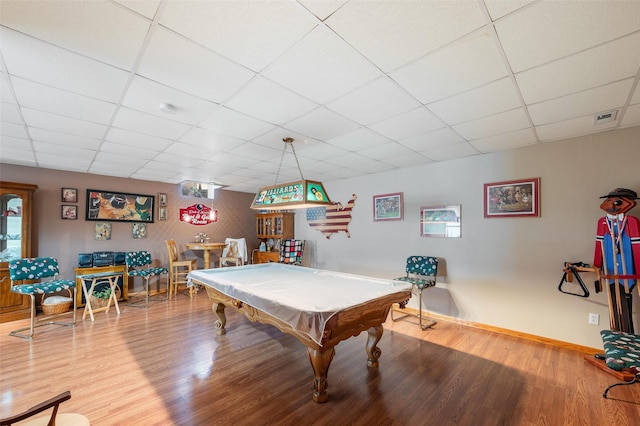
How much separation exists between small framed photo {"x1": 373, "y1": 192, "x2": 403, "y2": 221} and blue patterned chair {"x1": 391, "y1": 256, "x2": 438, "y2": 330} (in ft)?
2.89

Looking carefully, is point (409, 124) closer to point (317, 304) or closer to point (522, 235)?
point (317, 304)

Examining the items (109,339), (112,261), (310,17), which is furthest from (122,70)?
(112,261)

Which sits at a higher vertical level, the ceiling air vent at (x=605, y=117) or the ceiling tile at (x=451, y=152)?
the ceiling air vent at (x=605, y=117)

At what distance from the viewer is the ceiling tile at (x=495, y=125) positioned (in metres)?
2.67

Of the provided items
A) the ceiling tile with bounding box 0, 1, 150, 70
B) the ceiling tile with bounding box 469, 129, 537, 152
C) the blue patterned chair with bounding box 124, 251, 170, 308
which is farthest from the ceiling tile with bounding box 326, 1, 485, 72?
the blue patterned chair with bounding box 124, 251, 170, 308

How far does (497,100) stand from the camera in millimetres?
2373

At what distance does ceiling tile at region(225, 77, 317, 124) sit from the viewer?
2.19 meters

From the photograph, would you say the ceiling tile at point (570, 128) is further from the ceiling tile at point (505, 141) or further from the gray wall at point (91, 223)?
the gray wall at point (91, 223)

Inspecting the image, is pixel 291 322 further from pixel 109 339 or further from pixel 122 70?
pixel 109 339

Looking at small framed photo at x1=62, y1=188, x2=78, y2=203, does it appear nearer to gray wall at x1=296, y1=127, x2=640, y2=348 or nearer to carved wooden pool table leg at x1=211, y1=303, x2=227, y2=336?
carved wooden pool table leg at x1=211, y1=303, x2=227, y2=336

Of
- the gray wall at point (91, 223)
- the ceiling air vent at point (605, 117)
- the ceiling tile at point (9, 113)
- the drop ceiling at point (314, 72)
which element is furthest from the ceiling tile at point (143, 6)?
the gray wall at point (91, 223)

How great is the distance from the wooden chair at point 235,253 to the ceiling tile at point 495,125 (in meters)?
5.39

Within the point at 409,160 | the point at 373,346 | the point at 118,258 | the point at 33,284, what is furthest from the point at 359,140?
the point at 118,258

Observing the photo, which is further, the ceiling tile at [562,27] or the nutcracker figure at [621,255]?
the nutcracker figure at [621,255]
